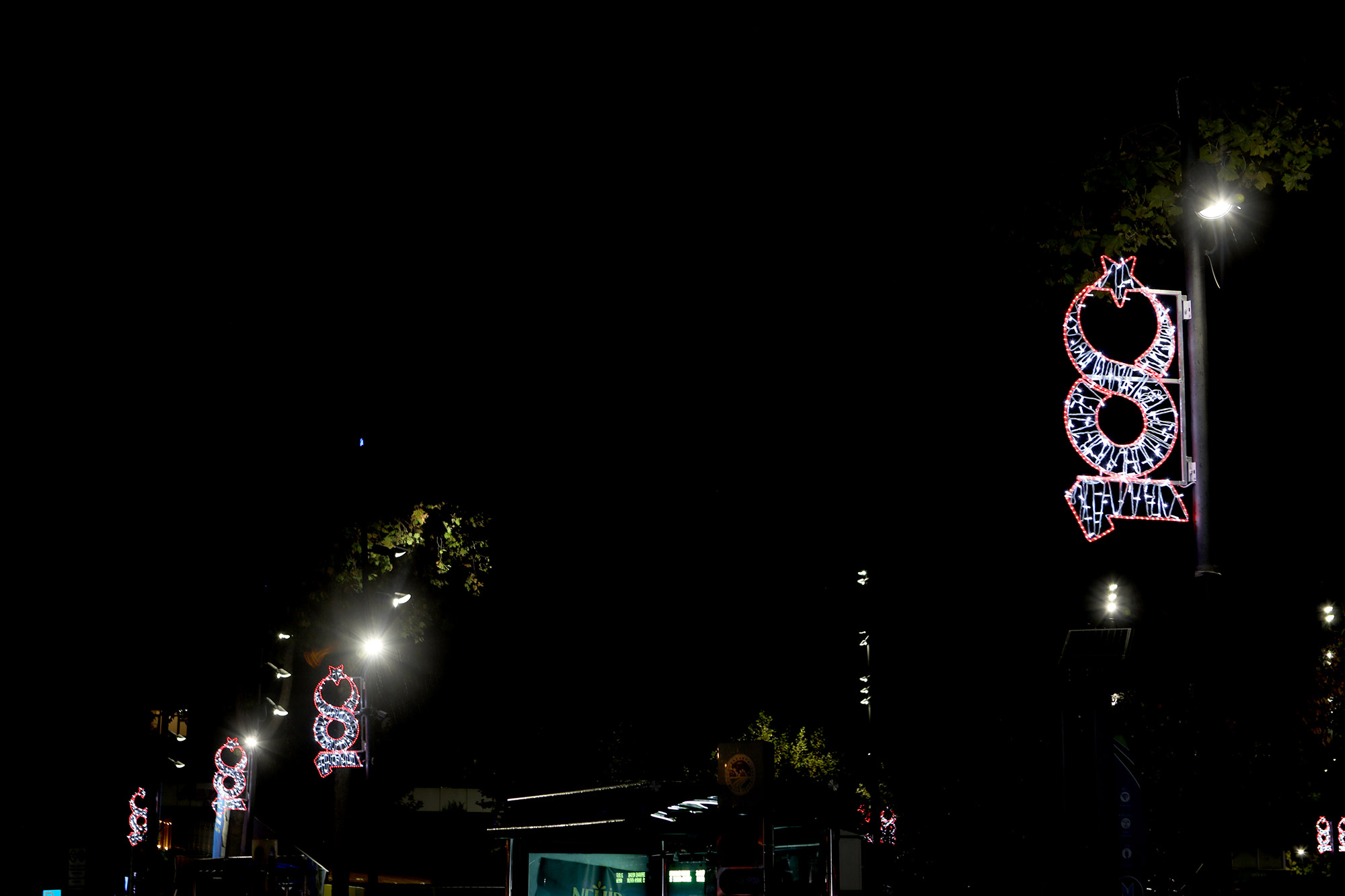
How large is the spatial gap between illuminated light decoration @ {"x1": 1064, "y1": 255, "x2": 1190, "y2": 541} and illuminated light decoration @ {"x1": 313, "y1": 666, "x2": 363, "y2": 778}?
16.6m

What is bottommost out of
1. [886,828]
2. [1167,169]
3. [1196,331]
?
[886,828]

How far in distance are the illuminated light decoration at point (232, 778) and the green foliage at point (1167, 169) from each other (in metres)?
31.3

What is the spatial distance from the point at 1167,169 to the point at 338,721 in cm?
1965

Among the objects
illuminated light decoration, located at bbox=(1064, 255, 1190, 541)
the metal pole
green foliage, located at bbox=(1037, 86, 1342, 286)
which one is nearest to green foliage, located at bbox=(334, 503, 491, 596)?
illuminated light decoration, located at bbox=(1064, 255, 1190, 541)

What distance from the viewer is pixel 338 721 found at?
2494 cm

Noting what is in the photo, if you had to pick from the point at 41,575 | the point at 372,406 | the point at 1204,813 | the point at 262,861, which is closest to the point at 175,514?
the point at 41,575

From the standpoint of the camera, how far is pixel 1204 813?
800 centimetres

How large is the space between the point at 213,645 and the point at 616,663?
36972 millimetres

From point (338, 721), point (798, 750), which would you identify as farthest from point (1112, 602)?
point (798, 750)

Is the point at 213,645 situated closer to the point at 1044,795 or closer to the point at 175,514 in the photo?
the point at 175,514

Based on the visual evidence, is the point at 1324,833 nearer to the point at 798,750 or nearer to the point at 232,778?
the point at 798,750

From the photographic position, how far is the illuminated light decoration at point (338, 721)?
24.4 m

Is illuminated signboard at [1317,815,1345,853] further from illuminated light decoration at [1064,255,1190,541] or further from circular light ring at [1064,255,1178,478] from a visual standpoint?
circular light ring at [1064,255,1178,478]

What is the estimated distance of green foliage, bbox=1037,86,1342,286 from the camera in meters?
9.88
